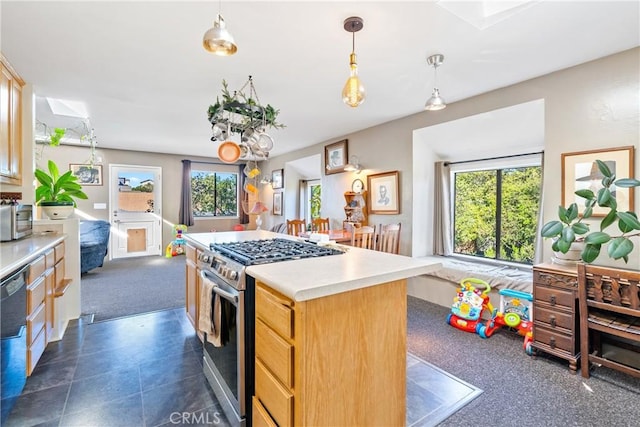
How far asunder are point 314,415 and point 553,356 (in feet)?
7.08

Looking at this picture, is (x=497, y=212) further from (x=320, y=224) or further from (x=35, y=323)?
(x=35, y=323)

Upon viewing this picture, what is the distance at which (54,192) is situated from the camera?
119 inches

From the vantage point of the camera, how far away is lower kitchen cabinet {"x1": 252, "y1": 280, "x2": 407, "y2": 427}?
3.83 ft

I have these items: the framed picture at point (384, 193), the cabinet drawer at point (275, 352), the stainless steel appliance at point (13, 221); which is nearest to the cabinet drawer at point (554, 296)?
the framed picture at point (384, 193)

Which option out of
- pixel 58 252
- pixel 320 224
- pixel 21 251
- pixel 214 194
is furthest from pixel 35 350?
pixel 214 194

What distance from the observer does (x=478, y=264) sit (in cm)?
353

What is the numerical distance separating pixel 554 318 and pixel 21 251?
3780 mm

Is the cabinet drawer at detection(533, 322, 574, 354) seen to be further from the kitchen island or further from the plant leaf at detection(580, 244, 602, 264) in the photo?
the kitchen island

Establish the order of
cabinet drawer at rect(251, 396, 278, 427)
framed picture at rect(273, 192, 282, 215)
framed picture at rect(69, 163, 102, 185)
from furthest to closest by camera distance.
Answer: framed picture at rect(273, 192, 282, 215), framed picture at rect(69, 163, 102, 185), cabinet drawer at rect(251, 396, 278, 427)

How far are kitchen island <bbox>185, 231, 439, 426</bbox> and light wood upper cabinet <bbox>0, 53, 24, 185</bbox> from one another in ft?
8.34

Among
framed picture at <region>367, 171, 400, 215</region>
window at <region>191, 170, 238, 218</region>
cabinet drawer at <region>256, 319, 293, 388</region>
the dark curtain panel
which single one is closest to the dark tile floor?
cabinet drawer at <region>256, 319, 293, 388</region>

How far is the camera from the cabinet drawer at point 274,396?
1.20m

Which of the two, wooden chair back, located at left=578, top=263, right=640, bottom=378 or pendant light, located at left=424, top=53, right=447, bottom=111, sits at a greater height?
pendant light, located at left=424, top=53, right=447, bottom=111

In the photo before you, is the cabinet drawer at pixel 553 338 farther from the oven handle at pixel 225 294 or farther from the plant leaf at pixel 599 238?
the oven handle at pixel 225 294
